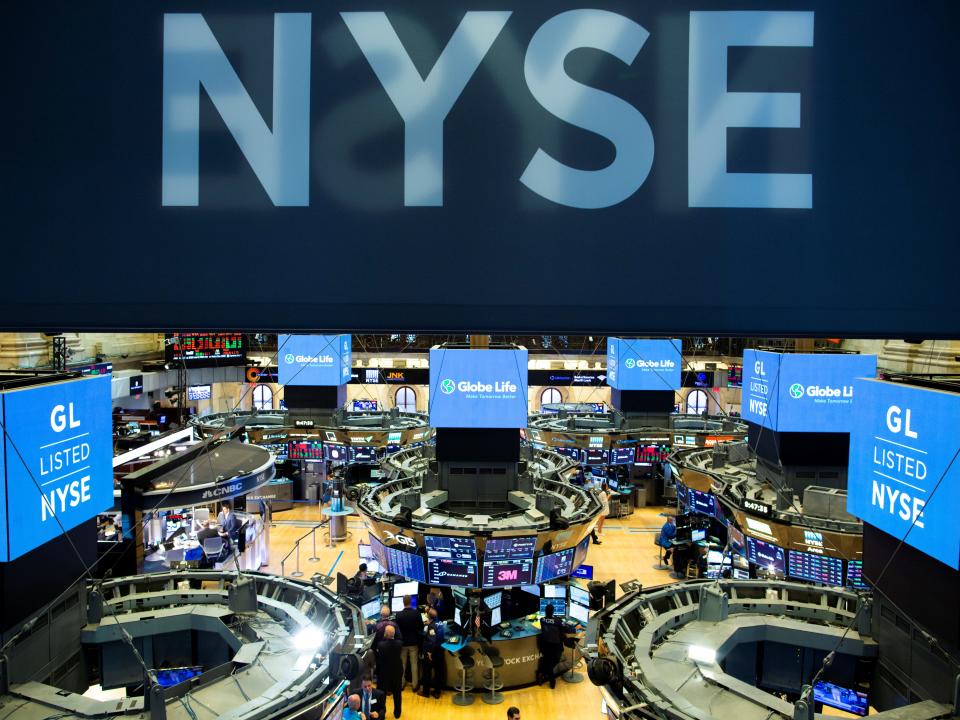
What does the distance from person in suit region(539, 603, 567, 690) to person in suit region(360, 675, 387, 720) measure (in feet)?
8.66

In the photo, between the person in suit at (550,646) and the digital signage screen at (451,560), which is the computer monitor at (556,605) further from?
the digital signage screen at (451,560)

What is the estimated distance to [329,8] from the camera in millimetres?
1640

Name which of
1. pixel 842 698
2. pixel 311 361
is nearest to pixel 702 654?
pixel 842 698

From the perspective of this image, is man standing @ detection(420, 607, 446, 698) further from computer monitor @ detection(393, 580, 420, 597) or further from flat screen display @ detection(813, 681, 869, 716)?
flat screen display @ detection(813, 681, 869, 716)

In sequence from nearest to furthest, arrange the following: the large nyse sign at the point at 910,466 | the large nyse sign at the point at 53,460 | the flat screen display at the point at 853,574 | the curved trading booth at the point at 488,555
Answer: the large nyse sign at the point at 53,460, the large nyse sign at the point at 910,466, the flat screen display at the point at 853,574, the curved trading booth at the point at 488,555

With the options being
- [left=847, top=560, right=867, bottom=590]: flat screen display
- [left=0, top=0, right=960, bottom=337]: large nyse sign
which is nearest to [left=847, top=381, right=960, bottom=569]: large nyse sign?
[left=0, top=0, right=960, bottom=337]: large nyse sign

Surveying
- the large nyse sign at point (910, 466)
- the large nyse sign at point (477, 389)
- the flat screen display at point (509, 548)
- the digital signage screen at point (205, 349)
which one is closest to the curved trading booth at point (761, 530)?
the flat screen display at point (509, 548)

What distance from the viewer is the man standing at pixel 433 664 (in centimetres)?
997

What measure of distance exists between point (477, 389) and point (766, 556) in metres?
5.48

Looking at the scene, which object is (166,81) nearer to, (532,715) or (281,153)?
(281,153)

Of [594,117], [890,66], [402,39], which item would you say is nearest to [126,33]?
[402,39]

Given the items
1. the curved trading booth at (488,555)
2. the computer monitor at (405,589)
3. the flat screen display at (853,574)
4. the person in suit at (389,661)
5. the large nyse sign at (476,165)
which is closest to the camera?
the large nyse sign at (476,165)

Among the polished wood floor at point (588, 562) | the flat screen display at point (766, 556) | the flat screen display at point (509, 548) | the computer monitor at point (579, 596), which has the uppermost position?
the flat screen display at point (509, 548)

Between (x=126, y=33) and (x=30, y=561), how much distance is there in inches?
182
